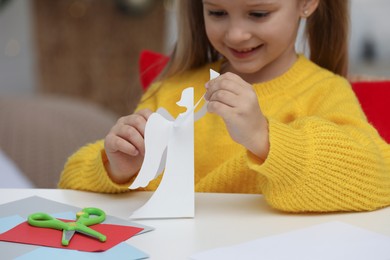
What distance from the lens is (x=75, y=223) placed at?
2.40ft

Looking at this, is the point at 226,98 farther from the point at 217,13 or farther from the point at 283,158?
the point at 217,13

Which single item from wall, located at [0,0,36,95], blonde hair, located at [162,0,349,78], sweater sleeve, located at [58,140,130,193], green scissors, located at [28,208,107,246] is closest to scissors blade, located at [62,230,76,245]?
green scissors, located at [28,208,107,246]

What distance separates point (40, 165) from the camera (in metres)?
1.99

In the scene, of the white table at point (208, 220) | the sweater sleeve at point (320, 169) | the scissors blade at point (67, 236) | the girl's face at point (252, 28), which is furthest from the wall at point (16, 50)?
the scissors blade at point (67, 236)

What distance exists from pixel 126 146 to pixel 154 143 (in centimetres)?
9

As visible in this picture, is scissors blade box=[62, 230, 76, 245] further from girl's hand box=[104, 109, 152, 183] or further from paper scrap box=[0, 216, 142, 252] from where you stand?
girl's hand box=[104, 109, 152, 183]

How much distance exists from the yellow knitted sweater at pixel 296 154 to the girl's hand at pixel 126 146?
0.02 meters

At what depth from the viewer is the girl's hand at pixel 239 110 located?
828mm

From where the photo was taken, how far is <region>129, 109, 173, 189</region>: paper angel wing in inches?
32.5

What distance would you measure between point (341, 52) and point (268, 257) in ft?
2.39

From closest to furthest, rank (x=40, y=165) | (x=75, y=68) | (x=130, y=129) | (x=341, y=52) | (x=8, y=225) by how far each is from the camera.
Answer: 1. (x=8, y=225)
2. (x=130, y=129)
3. (x=341, y=52)
4. (x=40, y=165)
5. (x=75, y=68)

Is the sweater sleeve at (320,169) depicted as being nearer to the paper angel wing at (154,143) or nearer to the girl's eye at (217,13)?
the paper angel wing at (154,143)

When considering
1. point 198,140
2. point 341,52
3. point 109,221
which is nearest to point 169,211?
point 109,221

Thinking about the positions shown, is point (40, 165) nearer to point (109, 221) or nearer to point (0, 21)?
point (109, 221)
